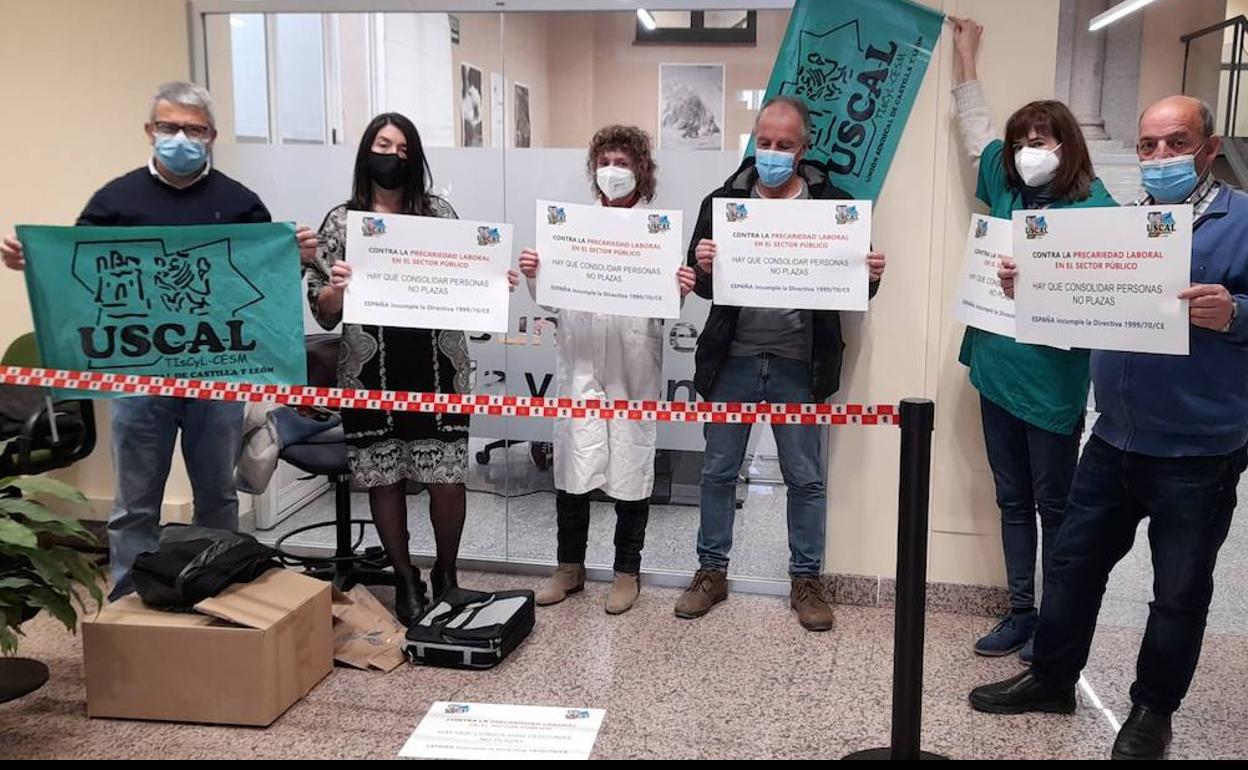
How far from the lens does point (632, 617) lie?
3316 millimetres

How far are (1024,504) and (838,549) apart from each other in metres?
0.69

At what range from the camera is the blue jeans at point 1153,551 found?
87.7 inches

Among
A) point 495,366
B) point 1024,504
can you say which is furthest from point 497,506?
point 1024,504

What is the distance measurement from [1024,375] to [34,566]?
2611 mm

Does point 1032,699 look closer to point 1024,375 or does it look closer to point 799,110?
point 1024,375

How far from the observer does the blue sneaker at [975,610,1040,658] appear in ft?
9.97

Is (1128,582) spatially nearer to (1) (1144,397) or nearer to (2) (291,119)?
(1) (1144,397)

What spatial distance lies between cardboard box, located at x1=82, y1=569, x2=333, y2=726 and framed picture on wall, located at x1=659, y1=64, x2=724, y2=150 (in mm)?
→ 1955

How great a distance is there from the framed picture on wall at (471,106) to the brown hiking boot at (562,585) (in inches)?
60.1

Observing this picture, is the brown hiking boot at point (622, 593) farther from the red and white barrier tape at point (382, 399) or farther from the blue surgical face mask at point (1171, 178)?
the blue surgical face mask at point (1171, 178)

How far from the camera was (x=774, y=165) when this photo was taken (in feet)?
9.66

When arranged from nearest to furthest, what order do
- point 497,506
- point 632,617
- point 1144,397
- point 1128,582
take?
1. point 1144,397
2. point 632,617
3. point 1128,582
4. point 497,506

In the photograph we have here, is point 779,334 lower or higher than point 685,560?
higher

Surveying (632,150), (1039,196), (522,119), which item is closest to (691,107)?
(632,150)
